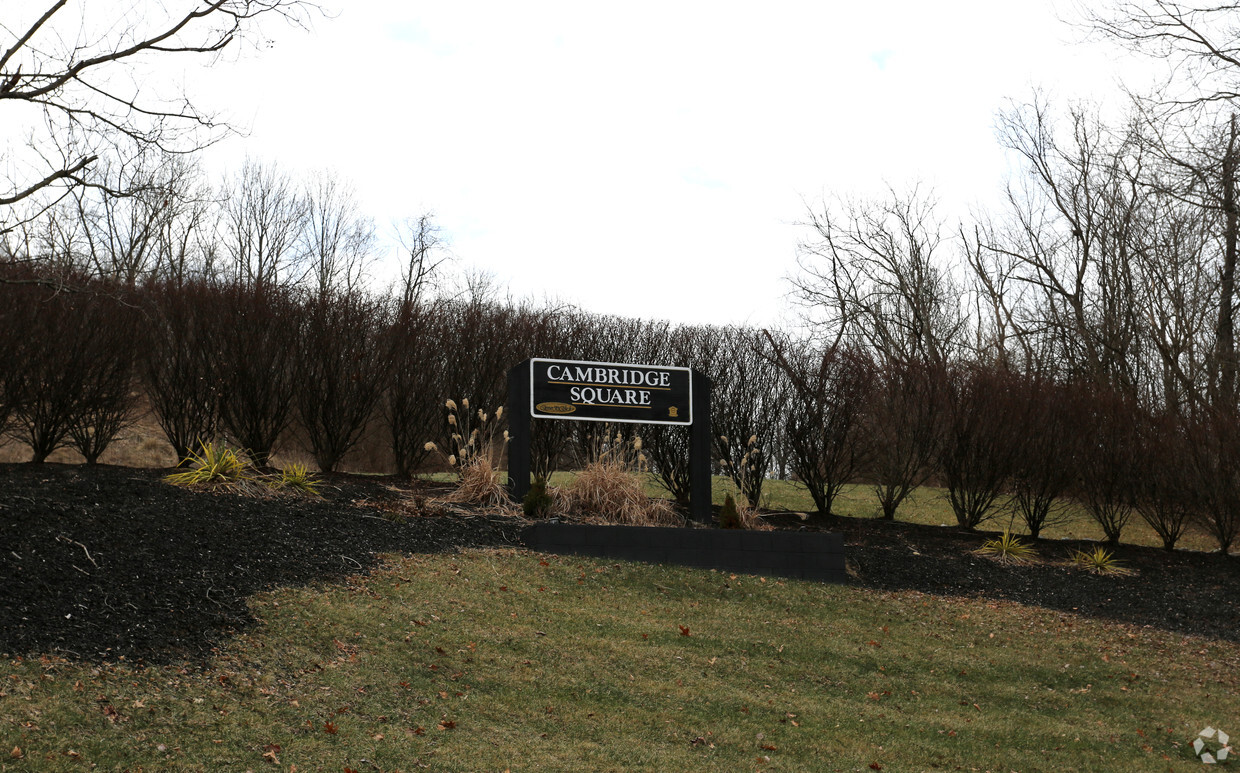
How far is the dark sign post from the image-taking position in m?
10.2

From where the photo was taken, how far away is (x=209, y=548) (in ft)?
21.6

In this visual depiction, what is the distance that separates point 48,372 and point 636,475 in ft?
22.5

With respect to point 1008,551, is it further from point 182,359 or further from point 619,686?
point 182,359

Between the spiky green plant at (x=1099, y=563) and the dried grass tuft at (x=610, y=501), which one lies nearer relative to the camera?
the dried grass tuft at (x=610, y=501)

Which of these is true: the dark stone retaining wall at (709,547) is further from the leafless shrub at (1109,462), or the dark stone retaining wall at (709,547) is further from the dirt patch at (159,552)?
the leafless shrub at (1109,462)

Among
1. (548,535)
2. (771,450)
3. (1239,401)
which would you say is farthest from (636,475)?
(1239,401)

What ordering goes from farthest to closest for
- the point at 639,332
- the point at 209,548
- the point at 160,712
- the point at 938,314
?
the point at 938,314 → the point at 639,332 → the point at 209,548 → the point at 160,712

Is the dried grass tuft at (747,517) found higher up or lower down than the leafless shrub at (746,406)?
lower down

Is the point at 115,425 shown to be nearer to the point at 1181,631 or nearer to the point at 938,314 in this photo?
the point at 1181,631

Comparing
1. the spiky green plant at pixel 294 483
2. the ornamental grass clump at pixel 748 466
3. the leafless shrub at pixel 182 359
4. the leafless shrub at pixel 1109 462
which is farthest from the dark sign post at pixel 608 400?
the leafless shrub at pixel 1109 462

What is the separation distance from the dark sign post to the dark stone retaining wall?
4.64 feet

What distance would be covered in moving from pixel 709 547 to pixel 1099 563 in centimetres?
516

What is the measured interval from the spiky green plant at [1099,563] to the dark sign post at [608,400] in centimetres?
454

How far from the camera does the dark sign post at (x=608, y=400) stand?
10.2 meters
